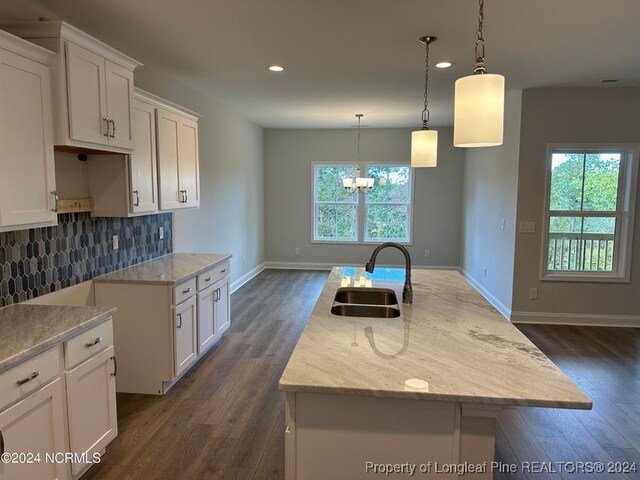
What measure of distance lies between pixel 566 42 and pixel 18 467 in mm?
4227

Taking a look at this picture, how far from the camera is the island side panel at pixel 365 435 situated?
148 centimetres

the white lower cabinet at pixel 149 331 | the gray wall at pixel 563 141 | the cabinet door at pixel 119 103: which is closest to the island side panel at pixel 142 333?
the white lower cabinet at pixel 149 331

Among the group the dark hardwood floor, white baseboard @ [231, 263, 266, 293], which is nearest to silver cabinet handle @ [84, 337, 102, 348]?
the dark hardwood floor

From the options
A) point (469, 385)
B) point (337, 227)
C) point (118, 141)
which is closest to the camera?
point (469, 385)

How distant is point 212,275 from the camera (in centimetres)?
386

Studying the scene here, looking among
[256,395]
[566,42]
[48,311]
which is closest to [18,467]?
[48,311]

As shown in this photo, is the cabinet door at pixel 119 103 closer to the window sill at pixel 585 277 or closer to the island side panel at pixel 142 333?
the island side panel at pixel 142 333

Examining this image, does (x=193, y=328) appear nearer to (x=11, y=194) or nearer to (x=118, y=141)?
(x=118, y=141)

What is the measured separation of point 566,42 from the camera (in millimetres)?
3273

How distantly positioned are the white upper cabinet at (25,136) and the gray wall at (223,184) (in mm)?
1649

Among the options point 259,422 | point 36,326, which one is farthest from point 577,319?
point 36,326

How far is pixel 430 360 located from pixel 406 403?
210 millimetres

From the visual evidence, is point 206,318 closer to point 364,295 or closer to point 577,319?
point 364,295

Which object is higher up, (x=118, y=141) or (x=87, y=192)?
(x=118, y=141)
